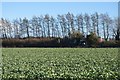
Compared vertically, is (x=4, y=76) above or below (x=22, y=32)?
below

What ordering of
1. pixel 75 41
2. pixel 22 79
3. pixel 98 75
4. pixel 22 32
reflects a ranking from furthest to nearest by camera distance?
1. pixel 22 32
2. pixel 75 41
3. pixel 98 75
4. pixel 22 79

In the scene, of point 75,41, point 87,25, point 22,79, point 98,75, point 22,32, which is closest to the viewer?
point 22,79

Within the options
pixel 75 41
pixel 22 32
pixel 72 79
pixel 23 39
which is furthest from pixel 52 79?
pixel 22 32

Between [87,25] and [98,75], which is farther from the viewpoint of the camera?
[87,25]

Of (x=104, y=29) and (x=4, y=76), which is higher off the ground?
(x=104, y=29)

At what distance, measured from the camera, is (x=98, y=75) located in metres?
10.7

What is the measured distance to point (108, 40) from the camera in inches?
2055

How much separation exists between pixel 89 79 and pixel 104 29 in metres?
46.1

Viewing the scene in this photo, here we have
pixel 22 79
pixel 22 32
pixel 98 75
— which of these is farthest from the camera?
pixel 22 32

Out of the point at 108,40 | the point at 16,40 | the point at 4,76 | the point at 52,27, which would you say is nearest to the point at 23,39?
the point at 16,40

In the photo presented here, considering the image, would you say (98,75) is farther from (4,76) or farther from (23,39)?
(23,39)

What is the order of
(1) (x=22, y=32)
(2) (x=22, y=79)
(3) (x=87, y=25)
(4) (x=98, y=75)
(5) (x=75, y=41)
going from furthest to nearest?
(1) (x=22, y=32)
(3) (x=87, y=25)
(5) (x=75, y=41)
(4) (x=98, y=75)
(2) (x=22, y=79)

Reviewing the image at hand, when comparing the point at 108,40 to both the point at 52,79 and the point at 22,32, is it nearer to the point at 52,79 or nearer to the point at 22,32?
the point at 22,32

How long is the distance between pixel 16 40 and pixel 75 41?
40.7 feet
